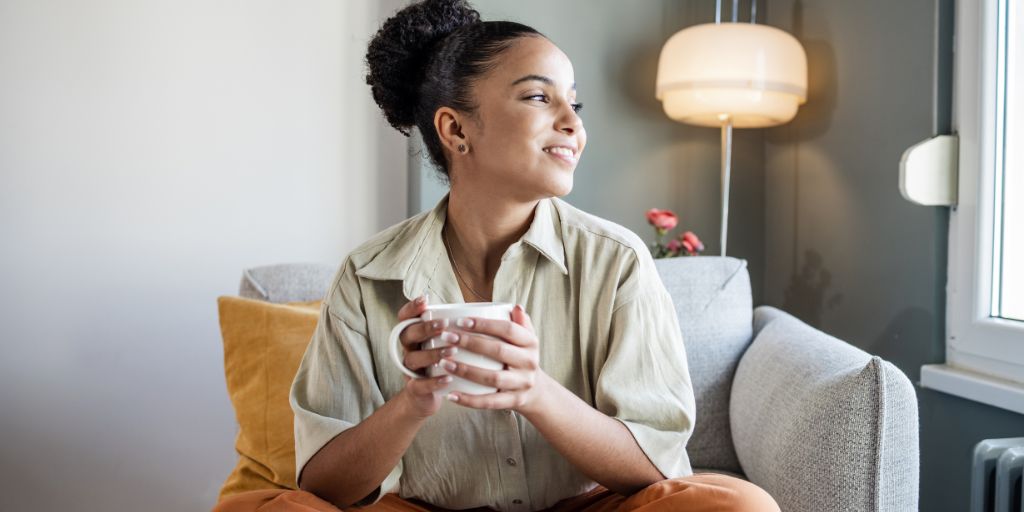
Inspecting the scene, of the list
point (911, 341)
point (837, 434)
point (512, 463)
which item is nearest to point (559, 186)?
point (512, 463)

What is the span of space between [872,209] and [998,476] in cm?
90

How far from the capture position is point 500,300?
3.71 ft

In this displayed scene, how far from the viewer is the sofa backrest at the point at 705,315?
157 centimetres

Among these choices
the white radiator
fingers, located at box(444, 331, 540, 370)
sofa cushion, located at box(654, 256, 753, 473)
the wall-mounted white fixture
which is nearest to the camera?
fingers, located at box(444, 331, 540, 370)

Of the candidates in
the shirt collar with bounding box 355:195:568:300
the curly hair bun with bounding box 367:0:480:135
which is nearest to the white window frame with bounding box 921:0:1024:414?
the shirt collar with bounding box 355:195:568:300

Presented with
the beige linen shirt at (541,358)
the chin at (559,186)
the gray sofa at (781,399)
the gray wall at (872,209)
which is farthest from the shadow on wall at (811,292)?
the chin at (559,186)

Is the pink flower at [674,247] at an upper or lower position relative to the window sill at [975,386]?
upper

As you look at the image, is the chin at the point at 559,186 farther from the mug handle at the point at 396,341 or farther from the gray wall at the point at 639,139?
the gray wall at the point at 639,139

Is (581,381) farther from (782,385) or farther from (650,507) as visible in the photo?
(782,385)

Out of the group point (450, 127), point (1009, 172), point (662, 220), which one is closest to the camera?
point (450, 127)

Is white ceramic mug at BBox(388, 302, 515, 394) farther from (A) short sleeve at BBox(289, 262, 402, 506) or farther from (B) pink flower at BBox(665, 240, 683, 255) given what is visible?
(B) pink flower at BBox(665, 240, 683, 255)

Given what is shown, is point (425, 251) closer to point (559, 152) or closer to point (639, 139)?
point (559, 152)

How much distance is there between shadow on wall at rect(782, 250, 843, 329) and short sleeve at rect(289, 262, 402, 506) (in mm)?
1537

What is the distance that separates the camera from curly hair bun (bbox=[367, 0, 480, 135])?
1.21m
